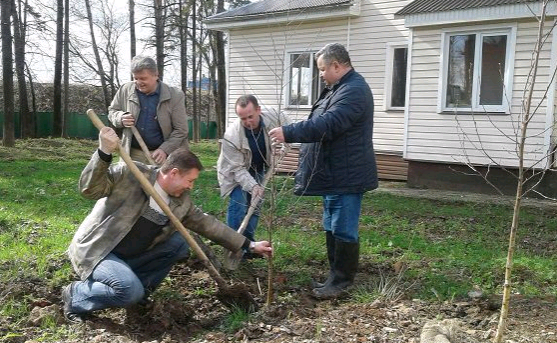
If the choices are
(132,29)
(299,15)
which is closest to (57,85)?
(132,29)

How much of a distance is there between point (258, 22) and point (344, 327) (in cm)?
1244

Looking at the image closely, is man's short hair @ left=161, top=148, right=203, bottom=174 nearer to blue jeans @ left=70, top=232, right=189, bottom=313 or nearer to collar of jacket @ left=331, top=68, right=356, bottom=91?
blue jeans @ left=70, top=232, right=189, bottom=313

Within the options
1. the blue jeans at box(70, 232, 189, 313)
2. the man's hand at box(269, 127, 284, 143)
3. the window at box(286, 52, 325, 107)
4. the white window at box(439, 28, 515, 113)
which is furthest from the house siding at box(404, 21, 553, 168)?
the blue jeans at box(70, 232, 189, 313)

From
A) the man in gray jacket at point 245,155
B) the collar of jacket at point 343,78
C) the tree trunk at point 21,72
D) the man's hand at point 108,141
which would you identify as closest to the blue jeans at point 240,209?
the man in gray jacket at point 245,155

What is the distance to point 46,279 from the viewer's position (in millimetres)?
4828

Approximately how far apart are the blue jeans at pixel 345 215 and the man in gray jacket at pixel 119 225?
26.0 inches

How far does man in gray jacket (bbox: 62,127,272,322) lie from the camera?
3.87 metres

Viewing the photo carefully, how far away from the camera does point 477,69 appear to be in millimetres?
11352

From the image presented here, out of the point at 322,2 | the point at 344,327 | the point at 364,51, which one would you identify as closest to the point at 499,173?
the point at 364,51

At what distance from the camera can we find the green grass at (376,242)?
15.8 feet

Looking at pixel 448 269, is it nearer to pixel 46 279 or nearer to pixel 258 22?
pixel 46 279

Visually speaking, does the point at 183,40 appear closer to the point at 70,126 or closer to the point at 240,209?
the point at 70,126

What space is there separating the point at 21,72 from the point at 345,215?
21804 millimetres

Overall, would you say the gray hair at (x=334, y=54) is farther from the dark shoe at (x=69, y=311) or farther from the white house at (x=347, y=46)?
the white house at (x=347, y=46)
